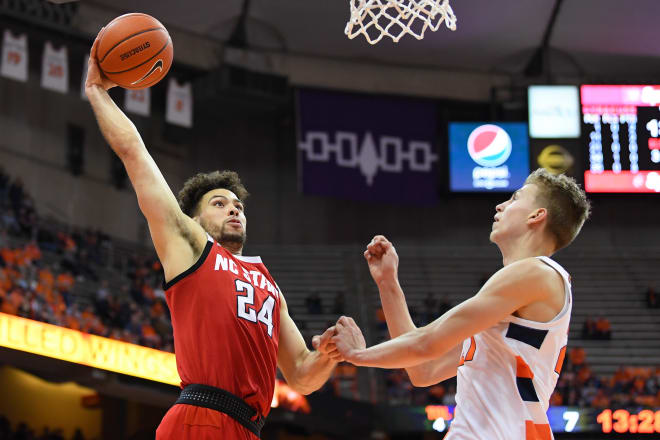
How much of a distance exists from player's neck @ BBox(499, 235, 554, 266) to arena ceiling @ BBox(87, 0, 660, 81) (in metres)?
16.2

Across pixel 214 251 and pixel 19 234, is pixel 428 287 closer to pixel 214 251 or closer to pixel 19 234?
pixel 19 234

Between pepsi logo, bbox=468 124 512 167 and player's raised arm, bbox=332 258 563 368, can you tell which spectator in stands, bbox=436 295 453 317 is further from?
player's raised arm, bbox=332 258 563 368

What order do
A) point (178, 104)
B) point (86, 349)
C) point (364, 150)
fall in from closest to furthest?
point (86, 349), point (178, 104), point (364, 150)

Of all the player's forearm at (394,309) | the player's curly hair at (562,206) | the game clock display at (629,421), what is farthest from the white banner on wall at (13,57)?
the player's curly hair at (562,206)

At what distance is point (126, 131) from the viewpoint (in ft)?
12.9

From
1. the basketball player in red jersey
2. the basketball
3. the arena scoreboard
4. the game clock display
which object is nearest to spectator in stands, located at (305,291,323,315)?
the arena scoreboard

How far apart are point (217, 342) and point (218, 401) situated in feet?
0.77

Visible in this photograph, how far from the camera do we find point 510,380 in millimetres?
3463

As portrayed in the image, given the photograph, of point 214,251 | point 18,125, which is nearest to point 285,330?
point 214,251

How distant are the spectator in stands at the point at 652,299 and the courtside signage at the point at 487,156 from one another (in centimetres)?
399

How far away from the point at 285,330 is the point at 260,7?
659 inches

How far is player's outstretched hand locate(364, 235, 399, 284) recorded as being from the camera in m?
4.26

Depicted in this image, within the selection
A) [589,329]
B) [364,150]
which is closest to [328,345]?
[589,329]

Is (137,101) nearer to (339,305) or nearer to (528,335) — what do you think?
(339,305)
